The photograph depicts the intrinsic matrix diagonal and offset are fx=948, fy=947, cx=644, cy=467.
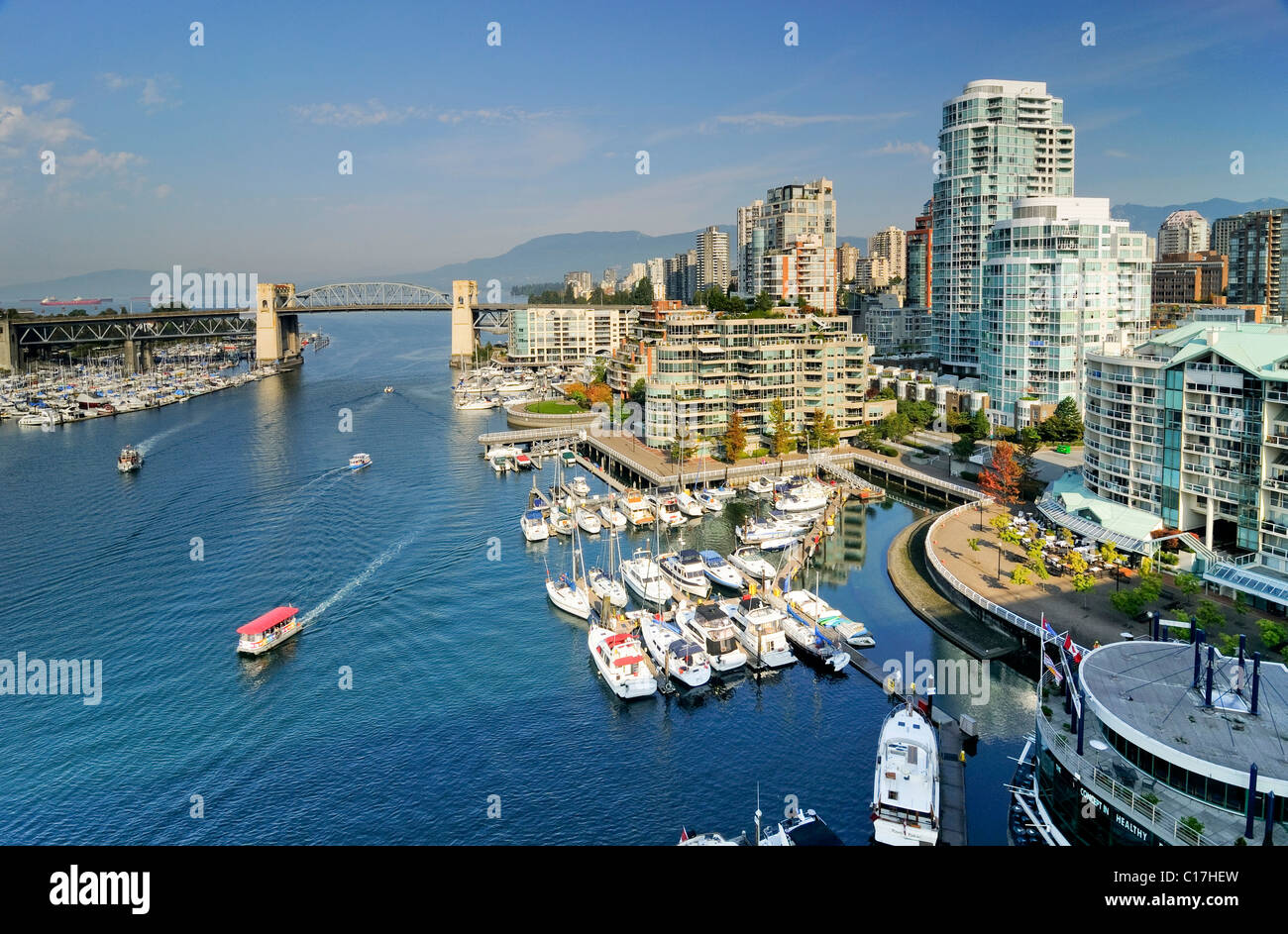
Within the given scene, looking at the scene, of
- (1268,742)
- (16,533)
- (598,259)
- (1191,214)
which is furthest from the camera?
(598,259)

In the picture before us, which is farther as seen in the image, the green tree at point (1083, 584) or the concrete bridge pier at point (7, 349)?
the concrete bridge pier at point (7, 349)

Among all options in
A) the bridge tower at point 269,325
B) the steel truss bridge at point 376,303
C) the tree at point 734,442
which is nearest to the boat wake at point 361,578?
the tree at point 734,442

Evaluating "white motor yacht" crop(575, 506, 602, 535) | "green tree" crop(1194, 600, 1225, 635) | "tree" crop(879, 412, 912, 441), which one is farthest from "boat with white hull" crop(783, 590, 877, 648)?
"tree" crop(879, 412, 912, 441)

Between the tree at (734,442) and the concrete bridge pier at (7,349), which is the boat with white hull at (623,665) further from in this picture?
the concrete bridge pier at (7,349)

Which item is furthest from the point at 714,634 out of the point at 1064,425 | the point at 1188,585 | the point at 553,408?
the point at 553,408

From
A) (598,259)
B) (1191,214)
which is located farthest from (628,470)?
(598,259)

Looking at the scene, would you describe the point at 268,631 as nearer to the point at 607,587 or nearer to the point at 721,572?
the point at 607,587
